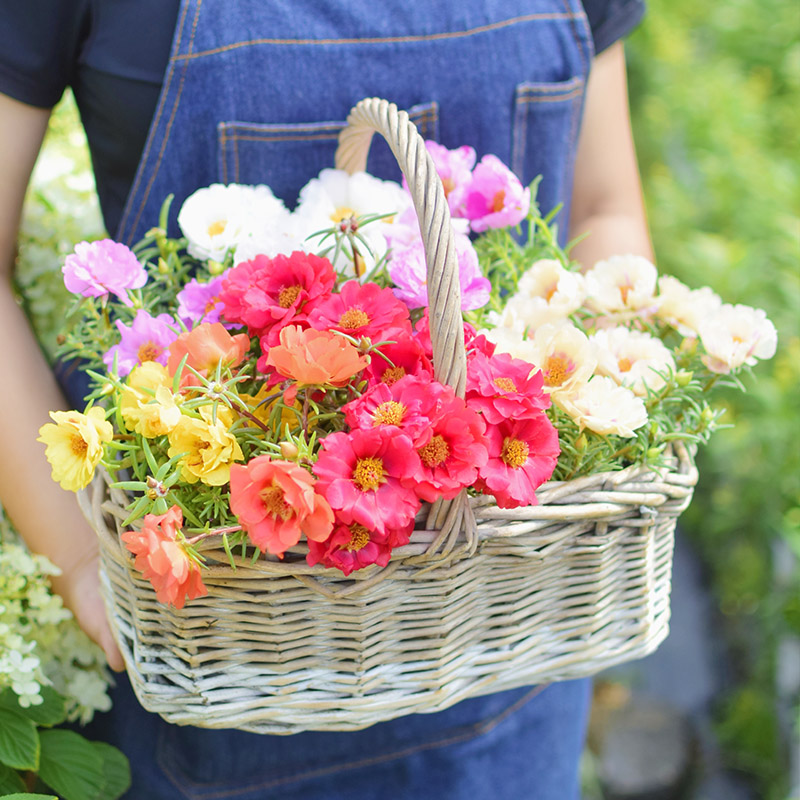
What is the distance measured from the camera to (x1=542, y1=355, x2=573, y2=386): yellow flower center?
723mm

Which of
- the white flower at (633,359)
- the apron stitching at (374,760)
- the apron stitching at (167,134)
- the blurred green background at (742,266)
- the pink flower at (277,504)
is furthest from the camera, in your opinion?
the blurred green background at (742,266)

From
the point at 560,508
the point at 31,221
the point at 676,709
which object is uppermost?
the point at 31,221

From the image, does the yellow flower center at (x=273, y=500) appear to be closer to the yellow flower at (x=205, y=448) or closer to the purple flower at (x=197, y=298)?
the yellow flower at (x=205, y=448)

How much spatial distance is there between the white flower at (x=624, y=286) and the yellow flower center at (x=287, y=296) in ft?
1.03

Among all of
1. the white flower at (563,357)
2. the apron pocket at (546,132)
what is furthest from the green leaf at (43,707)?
the apron pocket at (546,132)

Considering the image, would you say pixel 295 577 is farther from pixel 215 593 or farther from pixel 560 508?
pixel 560 508

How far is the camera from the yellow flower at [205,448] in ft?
1.99

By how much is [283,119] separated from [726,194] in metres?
2.23

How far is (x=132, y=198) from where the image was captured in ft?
2.98

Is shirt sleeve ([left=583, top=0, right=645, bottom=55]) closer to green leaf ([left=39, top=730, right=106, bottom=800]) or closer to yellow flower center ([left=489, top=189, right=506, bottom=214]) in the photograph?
yellow flower center ([left=489, top=189, right=506, bottom=214])

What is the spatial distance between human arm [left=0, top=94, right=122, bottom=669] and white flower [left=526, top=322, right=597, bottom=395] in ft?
1.74

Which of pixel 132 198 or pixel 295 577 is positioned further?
pixel 132 198

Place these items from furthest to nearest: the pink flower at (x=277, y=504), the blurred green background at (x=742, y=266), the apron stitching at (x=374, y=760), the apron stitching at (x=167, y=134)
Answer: the blurred green background at (x=742, y=266) → the apron stitching at (x=374, y=760) → the apron stitching at (x=167, y=134) → the pink flower at (x=277, y=504)

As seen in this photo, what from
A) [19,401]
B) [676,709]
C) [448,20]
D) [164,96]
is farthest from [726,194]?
[19,401]
